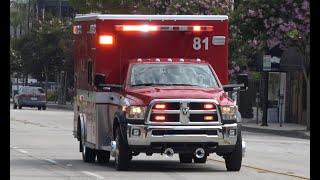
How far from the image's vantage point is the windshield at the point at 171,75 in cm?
1683

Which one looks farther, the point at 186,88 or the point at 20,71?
the point at 20,71

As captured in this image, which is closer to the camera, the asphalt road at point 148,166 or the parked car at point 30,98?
the asphalt road at point 148,166

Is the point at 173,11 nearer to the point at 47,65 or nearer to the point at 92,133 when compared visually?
the point at 92,133

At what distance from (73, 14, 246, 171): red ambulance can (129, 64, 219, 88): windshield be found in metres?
0.02

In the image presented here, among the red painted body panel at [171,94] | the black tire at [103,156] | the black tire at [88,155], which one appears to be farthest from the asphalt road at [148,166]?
the red painted body panel at [171,94]

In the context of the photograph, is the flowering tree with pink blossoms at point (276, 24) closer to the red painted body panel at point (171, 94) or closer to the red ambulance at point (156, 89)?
the red ambulance at point (156, 89)

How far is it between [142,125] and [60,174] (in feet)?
5.64

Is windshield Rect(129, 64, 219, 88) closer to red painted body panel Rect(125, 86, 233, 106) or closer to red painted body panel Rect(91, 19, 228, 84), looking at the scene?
red painted body panel Rect(125, 86, 233, 106)

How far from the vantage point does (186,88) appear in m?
16.5

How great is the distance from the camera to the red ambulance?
621 inches

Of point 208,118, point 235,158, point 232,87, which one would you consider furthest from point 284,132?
point 208,118

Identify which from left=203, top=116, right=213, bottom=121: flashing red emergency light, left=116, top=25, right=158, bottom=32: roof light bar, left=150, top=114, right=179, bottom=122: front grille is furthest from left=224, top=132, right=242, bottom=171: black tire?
left=116, top=25, right=158, bottom=32: roof light bar

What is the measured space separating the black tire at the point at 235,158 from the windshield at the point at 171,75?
132 cm
